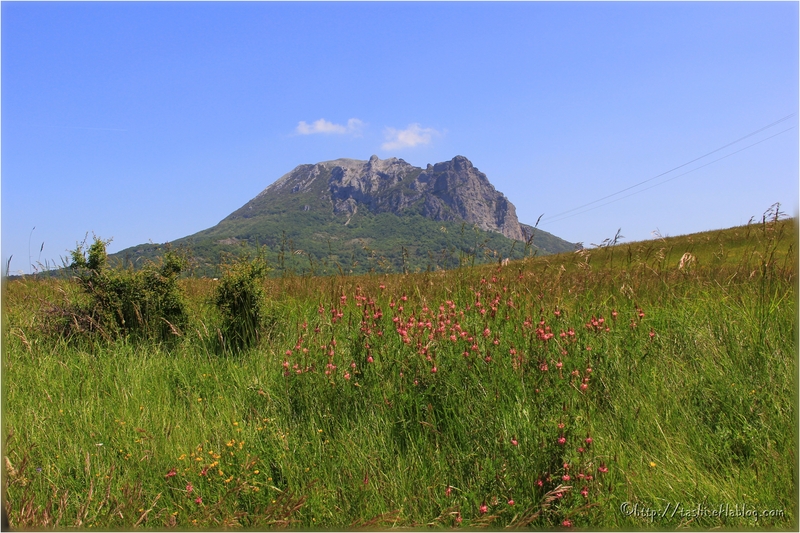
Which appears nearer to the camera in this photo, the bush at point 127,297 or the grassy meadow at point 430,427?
the grassy meadow at point 430,427

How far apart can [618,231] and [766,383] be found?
2901 mm

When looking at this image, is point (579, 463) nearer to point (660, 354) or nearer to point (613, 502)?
point (613, 502)

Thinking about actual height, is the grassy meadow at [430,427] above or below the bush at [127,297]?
below

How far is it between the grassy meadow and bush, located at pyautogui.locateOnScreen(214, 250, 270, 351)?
442 mm

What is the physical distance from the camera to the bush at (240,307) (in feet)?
17.7

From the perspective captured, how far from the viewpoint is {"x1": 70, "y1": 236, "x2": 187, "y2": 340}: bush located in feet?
18.2

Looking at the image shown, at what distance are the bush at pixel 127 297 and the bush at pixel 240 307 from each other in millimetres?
534

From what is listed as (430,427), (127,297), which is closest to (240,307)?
(127,297)

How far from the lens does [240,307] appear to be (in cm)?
553

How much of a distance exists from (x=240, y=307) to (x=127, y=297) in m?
1.24

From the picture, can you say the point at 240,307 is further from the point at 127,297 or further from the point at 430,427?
the point at 430,427

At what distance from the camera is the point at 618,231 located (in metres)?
6.16

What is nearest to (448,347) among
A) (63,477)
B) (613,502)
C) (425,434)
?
(425,434)

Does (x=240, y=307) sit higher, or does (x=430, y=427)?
(x=240, y=307)
